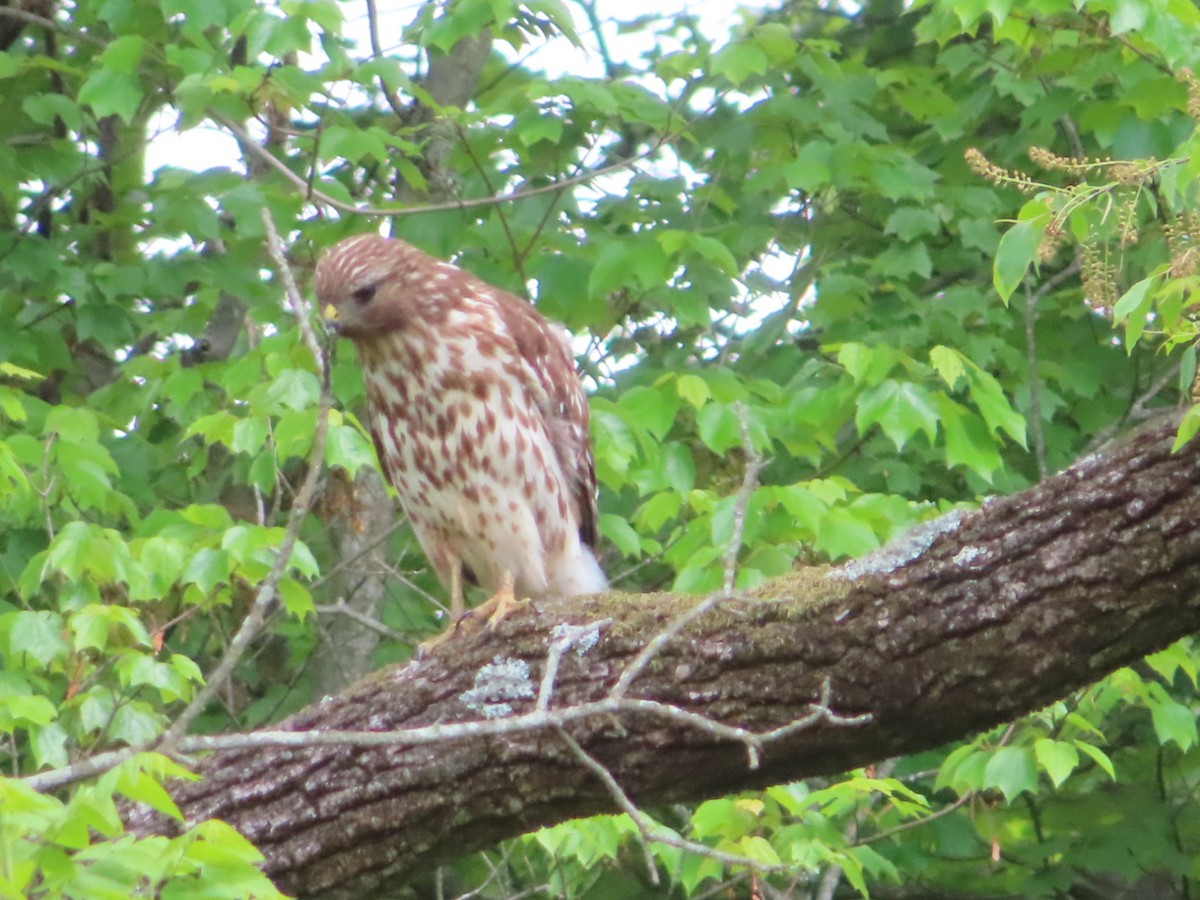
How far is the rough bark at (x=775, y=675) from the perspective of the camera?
110 inches

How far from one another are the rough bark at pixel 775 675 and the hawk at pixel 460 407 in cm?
100

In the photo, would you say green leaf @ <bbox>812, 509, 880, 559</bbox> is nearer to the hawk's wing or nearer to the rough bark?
the hawk's wing

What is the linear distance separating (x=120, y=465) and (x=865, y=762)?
4.09 meters

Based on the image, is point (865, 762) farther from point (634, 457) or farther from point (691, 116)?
point (691, 116)

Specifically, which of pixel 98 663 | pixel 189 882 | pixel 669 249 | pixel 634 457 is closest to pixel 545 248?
pixel 669 249

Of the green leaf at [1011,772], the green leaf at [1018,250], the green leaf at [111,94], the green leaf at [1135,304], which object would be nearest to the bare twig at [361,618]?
the green leaf at [1011,772]

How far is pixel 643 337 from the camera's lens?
747cm

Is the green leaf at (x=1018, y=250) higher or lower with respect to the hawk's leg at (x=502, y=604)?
higher

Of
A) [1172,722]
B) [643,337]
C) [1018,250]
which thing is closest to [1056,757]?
[1172,722]

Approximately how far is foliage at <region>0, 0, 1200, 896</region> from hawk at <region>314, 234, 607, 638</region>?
0.27 meters

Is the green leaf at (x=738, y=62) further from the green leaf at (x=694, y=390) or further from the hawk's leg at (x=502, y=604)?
the hawk's leg at (x=502, y=604)

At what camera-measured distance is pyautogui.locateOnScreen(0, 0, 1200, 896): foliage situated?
4.87 m

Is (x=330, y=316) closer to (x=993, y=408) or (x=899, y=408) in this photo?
(x=899, y=408)

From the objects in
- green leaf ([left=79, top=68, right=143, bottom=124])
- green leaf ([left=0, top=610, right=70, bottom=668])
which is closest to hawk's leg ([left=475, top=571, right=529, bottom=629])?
green leaf ([left=0, top=610, right=70, bottom=668])
